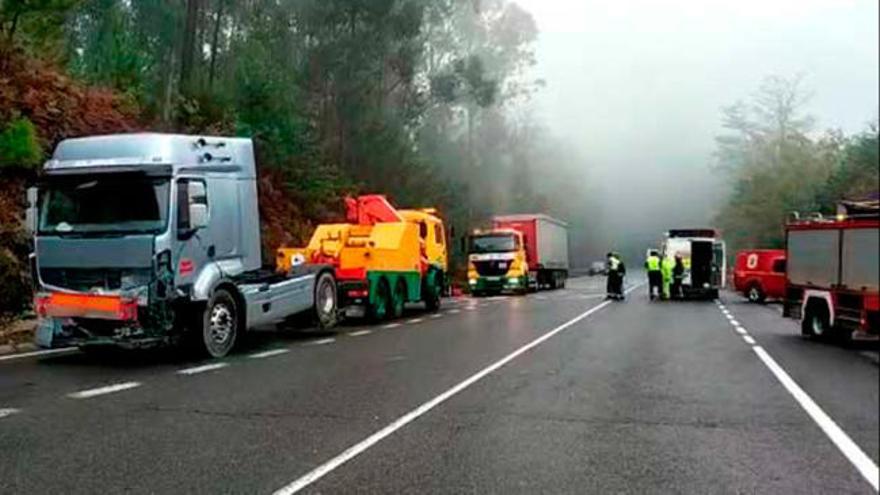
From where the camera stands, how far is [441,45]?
56656mm

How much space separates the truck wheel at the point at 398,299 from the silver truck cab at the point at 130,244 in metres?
9.00

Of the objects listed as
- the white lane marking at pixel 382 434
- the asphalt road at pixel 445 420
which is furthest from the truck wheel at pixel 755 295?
the white lane marking at pixel 382 434

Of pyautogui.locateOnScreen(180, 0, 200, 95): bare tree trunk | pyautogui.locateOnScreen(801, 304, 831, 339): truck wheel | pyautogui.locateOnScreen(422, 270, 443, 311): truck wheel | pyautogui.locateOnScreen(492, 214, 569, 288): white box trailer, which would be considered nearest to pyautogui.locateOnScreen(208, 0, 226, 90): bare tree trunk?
pyautogui.locateOnScreen(180, 0, 200, 95): bare tree trunk

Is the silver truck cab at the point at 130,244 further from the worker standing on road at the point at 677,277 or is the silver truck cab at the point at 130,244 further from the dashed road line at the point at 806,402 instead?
the worker standing on road at the point at 677,277

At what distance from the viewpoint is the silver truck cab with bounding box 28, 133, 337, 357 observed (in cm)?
1245

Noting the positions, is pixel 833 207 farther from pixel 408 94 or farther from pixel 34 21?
pixel 408 94

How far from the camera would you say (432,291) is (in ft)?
85.6

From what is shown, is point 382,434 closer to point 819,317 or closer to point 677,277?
point 819,317

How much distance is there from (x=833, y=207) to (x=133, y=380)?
403 inches

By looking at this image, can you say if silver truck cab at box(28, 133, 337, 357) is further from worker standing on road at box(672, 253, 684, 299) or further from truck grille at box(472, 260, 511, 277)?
truck grille at box(472, 260, 511, 277)

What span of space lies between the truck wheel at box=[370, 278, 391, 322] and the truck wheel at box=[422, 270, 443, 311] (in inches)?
127

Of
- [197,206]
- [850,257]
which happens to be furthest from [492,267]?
[850,257]

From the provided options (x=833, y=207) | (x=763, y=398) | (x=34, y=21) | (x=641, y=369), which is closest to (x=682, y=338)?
(x=641, y=369)

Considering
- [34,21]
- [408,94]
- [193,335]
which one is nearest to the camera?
[193,335]
